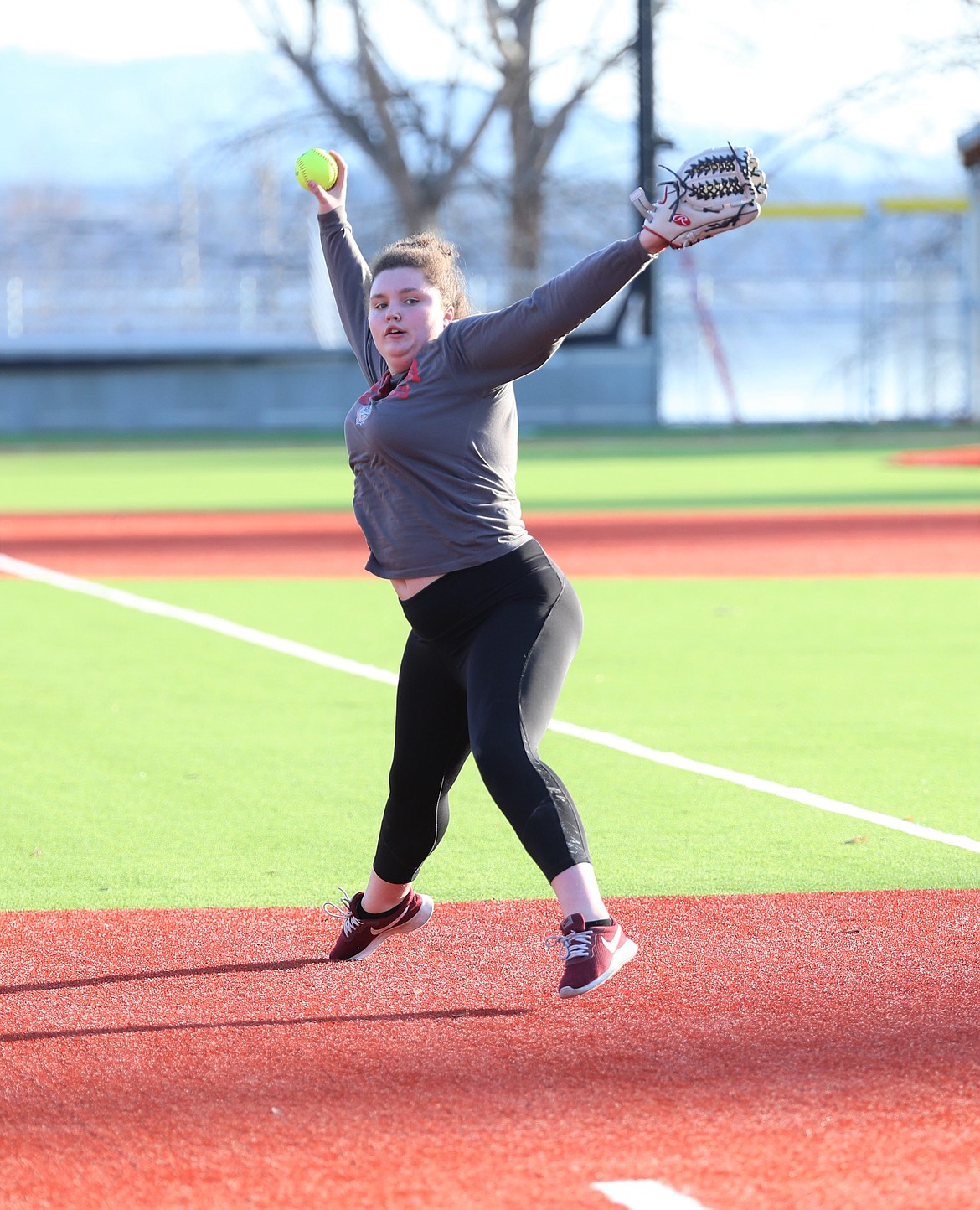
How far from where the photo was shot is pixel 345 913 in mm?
5180

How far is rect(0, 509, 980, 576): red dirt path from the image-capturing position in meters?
14.5

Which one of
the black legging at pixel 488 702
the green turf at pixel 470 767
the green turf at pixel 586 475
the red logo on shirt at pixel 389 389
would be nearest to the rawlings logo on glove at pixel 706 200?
the red logo on shirt at pixel 389 389

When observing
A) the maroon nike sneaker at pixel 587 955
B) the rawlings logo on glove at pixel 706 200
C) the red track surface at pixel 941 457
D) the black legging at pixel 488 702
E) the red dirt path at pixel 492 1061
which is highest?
the rawlings logo on glove at pixel 706 200

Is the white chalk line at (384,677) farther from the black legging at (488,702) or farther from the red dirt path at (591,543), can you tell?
the black legging at (488,702)

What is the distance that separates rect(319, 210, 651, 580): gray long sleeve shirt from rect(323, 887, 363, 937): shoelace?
3.16ft

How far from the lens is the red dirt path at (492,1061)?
11.2ft

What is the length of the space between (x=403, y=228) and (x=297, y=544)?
3683 cm

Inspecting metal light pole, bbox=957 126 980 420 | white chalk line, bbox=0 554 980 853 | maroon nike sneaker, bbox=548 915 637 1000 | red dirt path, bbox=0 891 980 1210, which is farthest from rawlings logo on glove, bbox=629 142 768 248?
metal light pole, bbox=957 126 980 420

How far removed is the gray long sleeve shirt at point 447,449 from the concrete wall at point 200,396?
33.3 meters

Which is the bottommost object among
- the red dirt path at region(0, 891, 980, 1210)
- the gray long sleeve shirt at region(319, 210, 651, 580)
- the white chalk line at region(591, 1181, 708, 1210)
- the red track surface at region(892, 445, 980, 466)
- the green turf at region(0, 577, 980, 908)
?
the green turf at region(0, 577, 980, 908)

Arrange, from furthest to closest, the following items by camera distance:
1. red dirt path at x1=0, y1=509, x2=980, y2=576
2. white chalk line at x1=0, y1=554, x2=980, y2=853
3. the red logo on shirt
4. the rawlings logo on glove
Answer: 1. red dirt path at x1=0, y1=509, x2=980, y2=576
2. white chalk line at x1=0, y1=554, x2=980, y2=853
3. the red logo on shirt
4. the rawlings logo on glove

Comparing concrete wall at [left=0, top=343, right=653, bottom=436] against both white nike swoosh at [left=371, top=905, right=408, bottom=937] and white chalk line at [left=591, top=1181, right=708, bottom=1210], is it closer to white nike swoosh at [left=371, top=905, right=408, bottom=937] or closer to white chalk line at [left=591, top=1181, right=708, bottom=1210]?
white nike swoosh at [left=371, top=905, right=408, bottom=937]

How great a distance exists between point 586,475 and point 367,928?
66.1ft

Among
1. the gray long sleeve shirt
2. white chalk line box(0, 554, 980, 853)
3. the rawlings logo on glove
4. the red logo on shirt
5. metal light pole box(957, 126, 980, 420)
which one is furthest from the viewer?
metal light pole box(957, 126, 980, 420)
